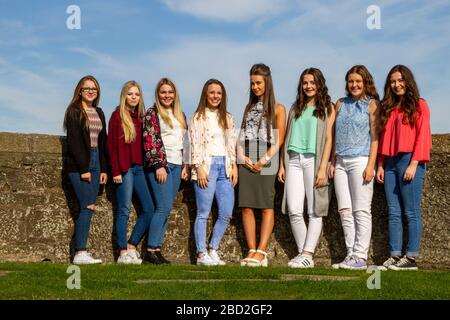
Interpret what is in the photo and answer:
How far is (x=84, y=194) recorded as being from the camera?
794cm

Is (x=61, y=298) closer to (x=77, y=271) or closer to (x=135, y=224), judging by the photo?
(x=77, y=271)

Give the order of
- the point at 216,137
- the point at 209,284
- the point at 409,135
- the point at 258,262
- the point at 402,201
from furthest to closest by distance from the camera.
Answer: the point at 216,137 → the point at 258,262 → the point at 402,201 → the point at 409,135 → the point at 209,284

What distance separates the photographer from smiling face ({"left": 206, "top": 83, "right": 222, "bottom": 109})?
26.5 ft

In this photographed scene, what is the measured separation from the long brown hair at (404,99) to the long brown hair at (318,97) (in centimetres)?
63

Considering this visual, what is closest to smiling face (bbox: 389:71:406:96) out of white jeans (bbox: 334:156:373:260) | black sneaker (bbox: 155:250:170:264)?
white jeans (bbox: 334:156:373:260)

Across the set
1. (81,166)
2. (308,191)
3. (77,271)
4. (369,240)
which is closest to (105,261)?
(81,166)

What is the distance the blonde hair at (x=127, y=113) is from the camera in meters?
7.91

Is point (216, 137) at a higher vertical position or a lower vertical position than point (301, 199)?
higher

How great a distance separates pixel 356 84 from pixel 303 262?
6.73 feet

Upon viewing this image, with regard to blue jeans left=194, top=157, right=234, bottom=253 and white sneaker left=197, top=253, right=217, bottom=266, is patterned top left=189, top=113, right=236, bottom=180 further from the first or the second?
white sneaker left=197, top=253, right=217, bottom=266

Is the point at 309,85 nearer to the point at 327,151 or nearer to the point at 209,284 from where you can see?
the point at 327,151

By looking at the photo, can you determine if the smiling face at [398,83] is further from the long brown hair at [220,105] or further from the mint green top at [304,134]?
the long brown hair at [220,105]

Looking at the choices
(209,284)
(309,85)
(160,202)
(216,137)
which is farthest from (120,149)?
(209,284)

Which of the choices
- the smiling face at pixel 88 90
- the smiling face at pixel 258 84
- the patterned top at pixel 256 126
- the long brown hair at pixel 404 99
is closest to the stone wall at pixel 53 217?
the smiling face at pixel 88 90
